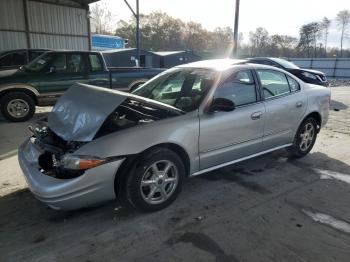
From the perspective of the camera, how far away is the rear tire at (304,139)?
5406 millimetres

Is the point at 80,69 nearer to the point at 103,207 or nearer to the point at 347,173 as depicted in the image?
the point at 103,207

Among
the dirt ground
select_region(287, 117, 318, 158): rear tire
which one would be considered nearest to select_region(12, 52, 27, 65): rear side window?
the dirt ground

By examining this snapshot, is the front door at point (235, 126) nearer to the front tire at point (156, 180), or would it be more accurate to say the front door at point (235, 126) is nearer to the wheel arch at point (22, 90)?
the front tire at point (156, 180)

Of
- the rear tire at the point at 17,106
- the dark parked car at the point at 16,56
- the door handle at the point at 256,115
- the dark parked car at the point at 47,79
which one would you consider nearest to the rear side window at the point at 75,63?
the dark parked car at the point at 47,79

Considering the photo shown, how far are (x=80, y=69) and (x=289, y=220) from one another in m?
7.21

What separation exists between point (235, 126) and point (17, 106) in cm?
652

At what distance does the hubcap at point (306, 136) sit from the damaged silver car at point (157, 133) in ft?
1.08

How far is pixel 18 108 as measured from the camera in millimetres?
8594

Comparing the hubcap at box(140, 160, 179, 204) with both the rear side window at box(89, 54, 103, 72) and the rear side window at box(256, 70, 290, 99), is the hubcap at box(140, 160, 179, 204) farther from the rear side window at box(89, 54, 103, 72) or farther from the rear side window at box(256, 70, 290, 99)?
the rear side window at box(89, 54, 103, 72)

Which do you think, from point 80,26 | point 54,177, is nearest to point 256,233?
point 54,177

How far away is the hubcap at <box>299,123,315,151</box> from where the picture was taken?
18.0ft

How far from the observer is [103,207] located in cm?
383

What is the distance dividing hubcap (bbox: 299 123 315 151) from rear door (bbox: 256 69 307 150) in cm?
30

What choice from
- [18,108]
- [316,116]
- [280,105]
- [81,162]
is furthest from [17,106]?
[316,116]
